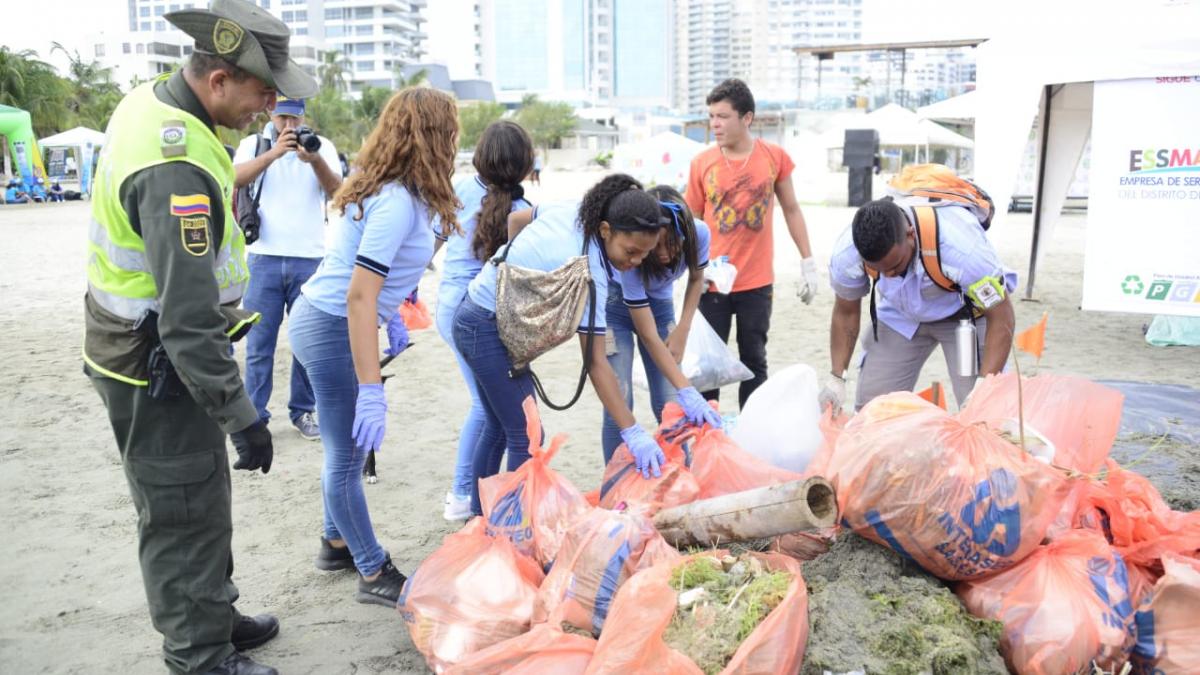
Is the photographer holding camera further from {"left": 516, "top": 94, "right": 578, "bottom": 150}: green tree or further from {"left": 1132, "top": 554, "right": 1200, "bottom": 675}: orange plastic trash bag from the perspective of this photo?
{"left": 516, "top": 94, "right": 578, "bottom": 150}: green tree

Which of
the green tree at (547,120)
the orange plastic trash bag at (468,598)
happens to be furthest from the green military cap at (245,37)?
the green tree at (547,120)

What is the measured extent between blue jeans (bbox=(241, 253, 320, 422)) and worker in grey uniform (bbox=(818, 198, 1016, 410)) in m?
2.60

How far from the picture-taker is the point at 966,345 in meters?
3.55

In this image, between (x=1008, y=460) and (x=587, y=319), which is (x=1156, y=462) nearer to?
(x=1008, y=460)

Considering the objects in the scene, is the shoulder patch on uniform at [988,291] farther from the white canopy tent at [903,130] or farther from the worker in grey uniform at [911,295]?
the white canopy tent at [903,130]

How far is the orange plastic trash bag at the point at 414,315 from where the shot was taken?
4.77 metres

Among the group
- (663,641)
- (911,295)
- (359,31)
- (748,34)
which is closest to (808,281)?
(911,295)

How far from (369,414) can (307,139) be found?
214 centimetres

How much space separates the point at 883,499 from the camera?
7.93 ft

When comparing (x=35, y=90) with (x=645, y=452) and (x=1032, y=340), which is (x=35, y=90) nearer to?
(x=645, y=452)

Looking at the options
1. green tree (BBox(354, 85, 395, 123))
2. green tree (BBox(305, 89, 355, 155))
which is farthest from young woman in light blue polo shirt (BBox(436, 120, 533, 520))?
green tree (BBox(354, 85, 395, 123))

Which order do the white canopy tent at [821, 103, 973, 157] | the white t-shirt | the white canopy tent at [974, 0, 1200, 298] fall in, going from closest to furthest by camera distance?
1. the white t-shirt
2. the white canopy tent at [974, 0, 1200, 298]
3. the white canopy tent at [821, 103, 973, 157]

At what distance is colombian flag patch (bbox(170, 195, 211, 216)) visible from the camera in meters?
2.12

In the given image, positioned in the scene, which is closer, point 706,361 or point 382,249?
point 382,249
